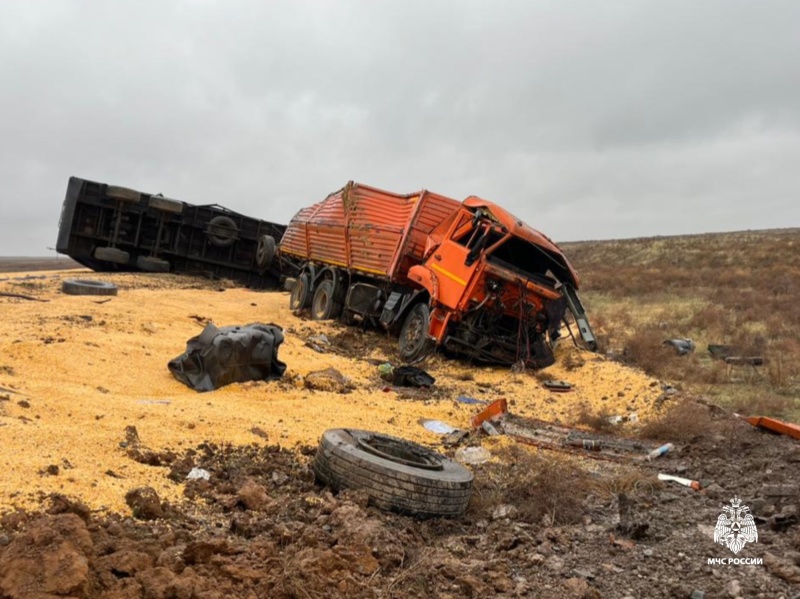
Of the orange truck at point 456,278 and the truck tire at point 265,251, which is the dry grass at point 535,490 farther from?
the truck tire at point 265,251

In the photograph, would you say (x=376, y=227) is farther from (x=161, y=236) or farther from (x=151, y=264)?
(x=161, y=236)

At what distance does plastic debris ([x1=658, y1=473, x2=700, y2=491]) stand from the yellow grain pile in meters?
1.97

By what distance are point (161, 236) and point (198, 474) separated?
16.7 meters

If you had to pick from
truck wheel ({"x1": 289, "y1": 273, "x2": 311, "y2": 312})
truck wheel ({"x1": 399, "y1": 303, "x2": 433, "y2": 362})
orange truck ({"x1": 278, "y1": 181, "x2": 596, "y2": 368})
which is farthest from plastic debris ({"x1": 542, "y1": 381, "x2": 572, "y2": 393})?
truck wheel ({"x1": 289, "y1": 273, "x2": 311, "y2": 312})

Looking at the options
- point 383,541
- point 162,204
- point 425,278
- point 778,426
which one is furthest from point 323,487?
point 162,204

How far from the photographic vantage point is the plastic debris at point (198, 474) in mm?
3600

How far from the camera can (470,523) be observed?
3.76m

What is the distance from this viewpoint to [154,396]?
557cm

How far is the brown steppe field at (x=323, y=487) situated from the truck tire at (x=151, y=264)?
10.0 metres

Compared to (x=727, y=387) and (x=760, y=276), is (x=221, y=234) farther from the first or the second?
(x=760, y=276)

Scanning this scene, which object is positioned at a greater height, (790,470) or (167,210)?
(167,210)

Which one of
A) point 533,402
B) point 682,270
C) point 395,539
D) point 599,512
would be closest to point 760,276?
point 682,270

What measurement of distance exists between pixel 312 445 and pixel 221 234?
52.9ft

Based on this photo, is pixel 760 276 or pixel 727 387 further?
pixel 760 276
